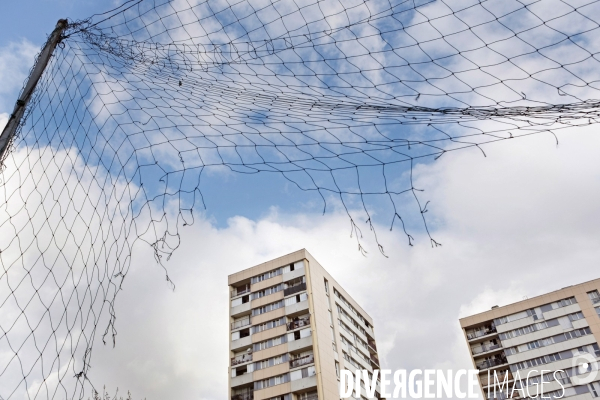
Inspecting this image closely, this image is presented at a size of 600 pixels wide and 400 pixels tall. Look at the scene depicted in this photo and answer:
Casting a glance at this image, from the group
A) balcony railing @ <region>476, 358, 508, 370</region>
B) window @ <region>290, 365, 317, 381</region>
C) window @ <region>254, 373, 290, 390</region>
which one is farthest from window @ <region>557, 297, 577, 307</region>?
window @ <region>254, 373, 290, 390</region>

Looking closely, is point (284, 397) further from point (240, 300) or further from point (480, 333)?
point (480, 333)

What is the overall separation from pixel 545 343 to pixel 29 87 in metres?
39.7

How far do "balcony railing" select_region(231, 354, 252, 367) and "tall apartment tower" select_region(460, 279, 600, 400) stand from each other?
18371 millimetres

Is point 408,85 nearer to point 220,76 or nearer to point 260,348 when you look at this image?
point 220,76

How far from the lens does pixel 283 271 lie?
111 feet

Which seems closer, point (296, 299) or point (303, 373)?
point (303, 373)

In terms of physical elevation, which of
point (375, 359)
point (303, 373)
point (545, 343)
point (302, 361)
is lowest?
point (303, 373)

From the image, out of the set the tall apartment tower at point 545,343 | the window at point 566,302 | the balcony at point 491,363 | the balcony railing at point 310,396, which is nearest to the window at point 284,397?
the balcony railing at point 310,396

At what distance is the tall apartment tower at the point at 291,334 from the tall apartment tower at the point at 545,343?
31.1 feet

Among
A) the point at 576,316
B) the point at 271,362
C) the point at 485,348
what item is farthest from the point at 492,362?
the point at 271,362

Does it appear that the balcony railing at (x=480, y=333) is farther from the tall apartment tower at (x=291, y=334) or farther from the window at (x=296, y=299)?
the window at (x=296, y=299)

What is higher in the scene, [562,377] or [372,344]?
[372,344]

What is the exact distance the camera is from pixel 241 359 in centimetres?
3158

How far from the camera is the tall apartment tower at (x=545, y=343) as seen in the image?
34.6 metres
